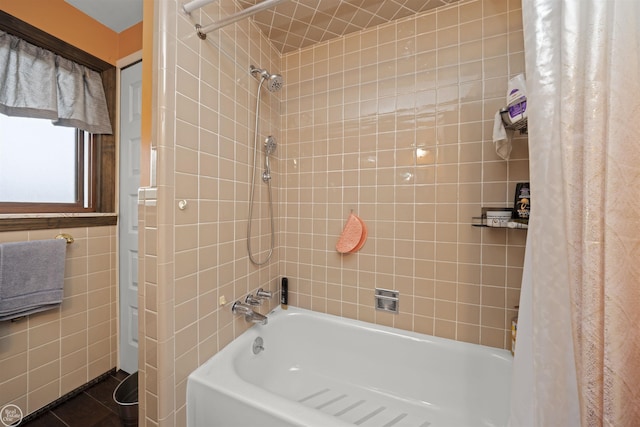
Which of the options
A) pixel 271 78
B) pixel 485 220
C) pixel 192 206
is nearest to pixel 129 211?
pixel 192 206

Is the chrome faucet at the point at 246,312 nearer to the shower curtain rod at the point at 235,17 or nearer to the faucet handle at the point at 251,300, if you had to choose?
the faucet handle at the point at 251,300

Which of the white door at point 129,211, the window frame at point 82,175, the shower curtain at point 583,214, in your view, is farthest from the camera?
the white door at point 129,211

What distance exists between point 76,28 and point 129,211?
118 cm

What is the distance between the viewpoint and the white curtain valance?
4.23 feet

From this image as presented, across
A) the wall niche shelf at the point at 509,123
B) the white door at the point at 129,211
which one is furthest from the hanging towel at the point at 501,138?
the white door at the point at 129,211

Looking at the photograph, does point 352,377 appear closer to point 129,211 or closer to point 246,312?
point 246,312

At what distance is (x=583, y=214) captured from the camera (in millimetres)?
426

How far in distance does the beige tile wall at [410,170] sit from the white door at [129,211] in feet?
3.45

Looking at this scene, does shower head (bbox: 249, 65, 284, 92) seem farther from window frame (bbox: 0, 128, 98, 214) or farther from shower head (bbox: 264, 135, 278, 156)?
window frame (bbox: 0, 128, 98, 214)

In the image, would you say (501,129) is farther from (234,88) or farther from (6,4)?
(6,4)

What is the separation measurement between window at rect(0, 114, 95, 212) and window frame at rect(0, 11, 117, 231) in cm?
3

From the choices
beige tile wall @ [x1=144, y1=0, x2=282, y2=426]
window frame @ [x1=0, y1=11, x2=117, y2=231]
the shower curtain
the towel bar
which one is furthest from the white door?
the shower curtain

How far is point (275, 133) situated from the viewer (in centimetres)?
159

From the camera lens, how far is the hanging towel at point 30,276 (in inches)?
47.4
